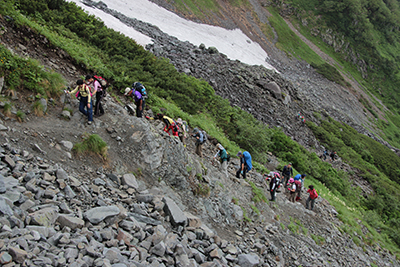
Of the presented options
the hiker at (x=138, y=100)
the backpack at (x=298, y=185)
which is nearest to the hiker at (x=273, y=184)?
the backpack at (x=298, y=185)

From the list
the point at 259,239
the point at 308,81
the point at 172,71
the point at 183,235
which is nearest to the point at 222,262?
the point at 183,235

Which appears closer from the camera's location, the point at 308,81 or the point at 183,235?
the point at 183,235

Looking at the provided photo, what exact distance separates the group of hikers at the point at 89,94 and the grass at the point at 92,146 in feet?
3.58

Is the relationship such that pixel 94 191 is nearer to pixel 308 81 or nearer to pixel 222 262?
pixel 222 262

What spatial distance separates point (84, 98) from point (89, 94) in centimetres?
23

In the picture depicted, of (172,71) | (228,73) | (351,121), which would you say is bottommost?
(172,71)

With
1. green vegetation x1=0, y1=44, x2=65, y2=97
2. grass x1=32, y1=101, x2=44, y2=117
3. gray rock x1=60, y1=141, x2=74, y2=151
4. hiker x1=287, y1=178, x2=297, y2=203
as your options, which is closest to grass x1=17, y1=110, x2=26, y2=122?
grass x1=32, y1=101, x2=44, y2=117

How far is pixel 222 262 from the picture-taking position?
766 centimetres

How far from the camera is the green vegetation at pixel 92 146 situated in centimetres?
812

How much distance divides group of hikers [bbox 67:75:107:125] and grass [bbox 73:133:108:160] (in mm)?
1092

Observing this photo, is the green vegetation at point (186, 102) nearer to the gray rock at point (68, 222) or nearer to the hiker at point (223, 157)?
the hiker at point (223, 157)

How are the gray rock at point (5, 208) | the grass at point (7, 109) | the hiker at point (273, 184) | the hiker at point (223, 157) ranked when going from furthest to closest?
the hiker at point (273, 184) → the hiker at point (223, 157) → the grass at point (7, 109) → the gray rock at point (5, 208)

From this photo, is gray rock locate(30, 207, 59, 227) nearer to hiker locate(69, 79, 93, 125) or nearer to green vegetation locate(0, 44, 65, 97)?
hiker locate(69, 79, 93, 125)

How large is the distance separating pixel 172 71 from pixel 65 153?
49.3ft
